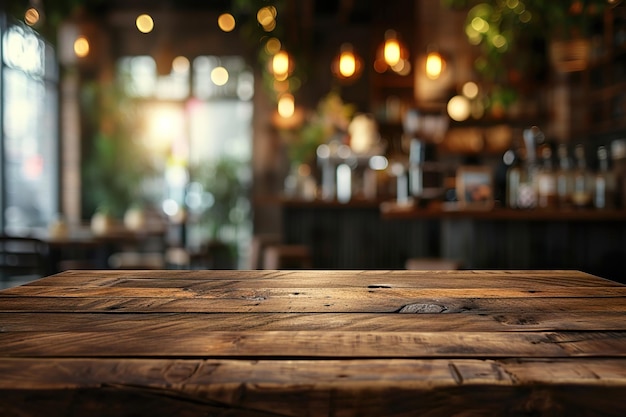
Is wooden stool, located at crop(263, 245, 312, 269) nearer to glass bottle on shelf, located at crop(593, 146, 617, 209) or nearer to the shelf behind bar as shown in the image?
the shelf behind bar

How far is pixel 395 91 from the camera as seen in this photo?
29.4ft

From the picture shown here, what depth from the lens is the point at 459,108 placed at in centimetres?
791

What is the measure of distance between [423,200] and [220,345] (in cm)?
350

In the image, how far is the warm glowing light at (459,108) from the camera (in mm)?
7907

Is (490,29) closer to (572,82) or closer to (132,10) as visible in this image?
(572,82)

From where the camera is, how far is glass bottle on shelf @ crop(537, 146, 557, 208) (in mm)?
3922

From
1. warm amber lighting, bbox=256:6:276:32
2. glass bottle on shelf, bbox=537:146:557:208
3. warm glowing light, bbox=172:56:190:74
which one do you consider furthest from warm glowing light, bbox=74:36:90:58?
glass bottle on shelf, bbox=537:146:557:208

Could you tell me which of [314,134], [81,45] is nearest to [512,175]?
[81,45]

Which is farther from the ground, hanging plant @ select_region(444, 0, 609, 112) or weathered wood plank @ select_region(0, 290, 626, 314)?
hanging plant @ select_region(444, 0, 609, 112)

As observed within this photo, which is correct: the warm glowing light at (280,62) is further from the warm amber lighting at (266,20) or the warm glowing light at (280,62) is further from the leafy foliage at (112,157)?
the leafy foliage at (112,157)

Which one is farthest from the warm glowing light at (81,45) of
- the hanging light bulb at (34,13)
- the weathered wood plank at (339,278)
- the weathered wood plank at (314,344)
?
the weathered wood plank at (314,344)

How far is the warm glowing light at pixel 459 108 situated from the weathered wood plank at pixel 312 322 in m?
7.09

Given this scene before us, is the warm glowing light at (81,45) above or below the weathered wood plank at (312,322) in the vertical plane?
above

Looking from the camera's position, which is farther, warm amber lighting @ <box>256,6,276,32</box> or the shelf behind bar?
warm amber lighting @ <box>256,6,276,32</box>
